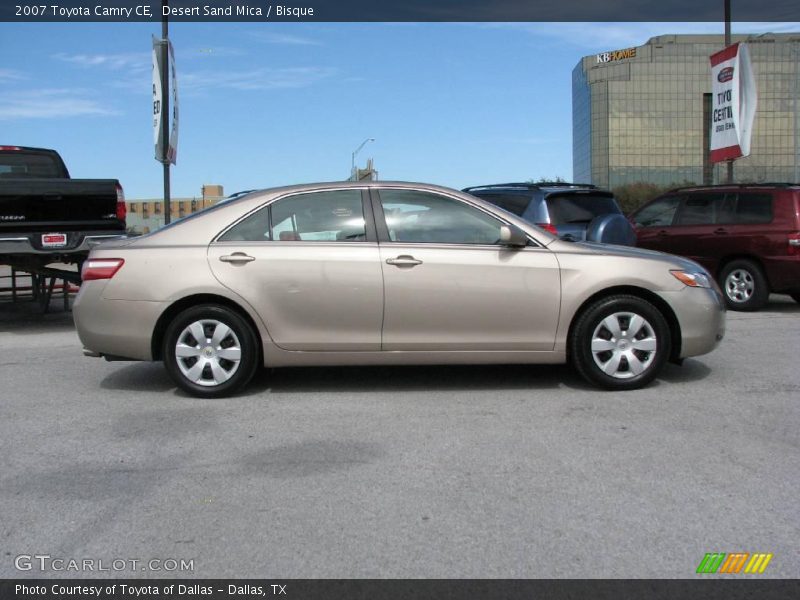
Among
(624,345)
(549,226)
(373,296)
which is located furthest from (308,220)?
(549,226)

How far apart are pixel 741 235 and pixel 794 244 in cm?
73

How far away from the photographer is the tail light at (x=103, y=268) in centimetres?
594

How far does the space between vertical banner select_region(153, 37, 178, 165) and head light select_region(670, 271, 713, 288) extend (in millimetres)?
9880

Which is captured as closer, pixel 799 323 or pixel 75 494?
pixel 75 494

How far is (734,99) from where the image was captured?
17.5 m

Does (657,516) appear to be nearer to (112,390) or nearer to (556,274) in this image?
(556,274)

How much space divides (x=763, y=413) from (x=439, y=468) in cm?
255

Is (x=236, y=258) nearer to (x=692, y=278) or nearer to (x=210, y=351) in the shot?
(x=210, y=351)

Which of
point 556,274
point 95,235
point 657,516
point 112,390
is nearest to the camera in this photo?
point 657,516

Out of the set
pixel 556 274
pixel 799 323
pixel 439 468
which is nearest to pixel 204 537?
pixel 439 468

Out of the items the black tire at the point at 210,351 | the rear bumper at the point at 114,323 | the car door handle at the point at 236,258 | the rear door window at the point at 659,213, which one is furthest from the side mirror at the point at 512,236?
the rear door window at the point at 659,213

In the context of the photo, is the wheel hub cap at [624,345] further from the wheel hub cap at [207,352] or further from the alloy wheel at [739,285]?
the alloy wheel at [739,285]

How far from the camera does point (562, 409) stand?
5.58 m

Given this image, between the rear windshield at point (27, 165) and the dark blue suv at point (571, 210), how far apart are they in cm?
647
